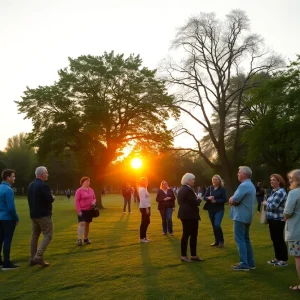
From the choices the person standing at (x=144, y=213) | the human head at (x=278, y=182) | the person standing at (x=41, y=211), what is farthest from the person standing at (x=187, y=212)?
the person standing at (x=144, y=213)

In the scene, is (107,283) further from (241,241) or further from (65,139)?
(65,139)

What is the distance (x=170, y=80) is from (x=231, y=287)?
3185cm

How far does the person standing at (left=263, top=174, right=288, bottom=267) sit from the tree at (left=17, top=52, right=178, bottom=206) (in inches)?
972

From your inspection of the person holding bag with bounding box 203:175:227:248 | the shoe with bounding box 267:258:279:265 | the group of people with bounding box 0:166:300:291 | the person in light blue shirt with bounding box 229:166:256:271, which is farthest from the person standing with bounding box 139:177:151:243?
the person in light blue shirt with bounding box 229:166:256:271

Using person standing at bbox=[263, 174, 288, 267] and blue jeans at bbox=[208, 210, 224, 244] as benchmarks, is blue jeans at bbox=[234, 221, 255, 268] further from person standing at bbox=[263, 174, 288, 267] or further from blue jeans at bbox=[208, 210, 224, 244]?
blue jeans at bbox=[208, 210, 224, 244]

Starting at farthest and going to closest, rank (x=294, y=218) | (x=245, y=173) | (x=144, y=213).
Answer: (x=144, y=213)
(x=245, y=173)
(x=294, y=218)

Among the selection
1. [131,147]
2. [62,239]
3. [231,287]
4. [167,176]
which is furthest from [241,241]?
[167,176]

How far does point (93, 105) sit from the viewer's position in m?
32.2

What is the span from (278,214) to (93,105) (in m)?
25.6

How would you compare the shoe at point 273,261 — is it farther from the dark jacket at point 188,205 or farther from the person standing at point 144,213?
the person standing at point 144,213

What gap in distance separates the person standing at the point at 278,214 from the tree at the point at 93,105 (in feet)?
81.0

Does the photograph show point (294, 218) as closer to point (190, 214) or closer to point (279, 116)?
point (190, 214)

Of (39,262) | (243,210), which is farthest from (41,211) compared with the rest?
(243,210)

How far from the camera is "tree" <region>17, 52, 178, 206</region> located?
1296 inches
